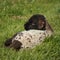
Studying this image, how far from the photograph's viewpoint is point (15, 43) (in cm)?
581

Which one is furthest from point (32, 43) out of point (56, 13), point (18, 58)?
point (56, 13)

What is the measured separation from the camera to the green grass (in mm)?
5527

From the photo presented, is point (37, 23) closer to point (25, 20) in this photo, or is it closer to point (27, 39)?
point (27, 39)

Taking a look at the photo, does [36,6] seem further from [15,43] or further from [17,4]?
[15,43]

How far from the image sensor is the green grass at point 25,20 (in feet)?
18.1

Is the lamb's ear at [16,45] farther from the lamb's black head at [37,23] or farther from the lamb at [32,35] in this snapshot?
the lamb's black head at [37,23]

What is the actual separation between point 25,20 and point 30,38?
109 inches

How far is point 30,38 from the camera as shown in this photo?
230 inches

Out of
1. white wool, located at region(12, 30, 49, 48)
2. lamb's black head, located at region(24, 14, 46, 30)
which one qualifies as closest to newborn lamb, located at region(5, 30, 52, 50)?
white wool, located at region(12, 30, 49, 48)

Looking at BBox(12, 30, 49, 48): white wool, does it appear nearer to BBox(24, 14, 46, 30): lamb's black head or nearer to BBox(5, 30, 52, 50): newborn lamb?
BBox(5, 30, 52, 50): newborn lamb

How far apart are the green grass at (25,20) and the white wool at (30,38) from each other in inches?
4.0

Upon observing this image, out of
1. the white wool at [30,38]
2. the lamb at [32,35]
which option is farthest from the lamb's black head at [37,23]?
the white wool at [30,38]

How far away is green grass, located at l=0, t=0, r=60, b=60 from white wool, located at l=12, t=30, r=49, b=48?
0.10 meters

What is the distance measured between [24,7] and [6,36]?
320cm
